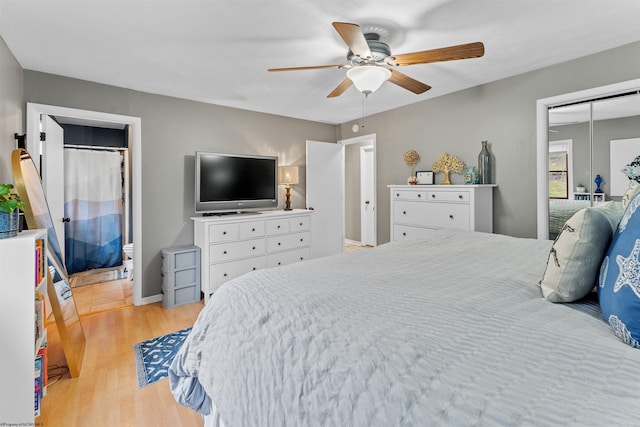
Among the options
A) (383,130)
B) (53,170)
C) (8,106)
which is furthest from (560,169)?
(53,170)

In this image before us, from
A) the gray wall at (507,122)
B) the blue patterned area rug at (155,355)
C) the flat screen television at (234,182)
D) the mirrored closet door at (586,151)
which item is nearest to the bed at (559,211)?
the mirrored closet door at (586,151)

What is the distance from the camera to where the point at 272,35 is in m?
2.24

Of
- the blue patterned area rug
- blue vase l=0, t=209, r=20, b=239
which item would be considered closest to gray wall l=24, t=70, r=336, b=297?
the blue patterned area rug

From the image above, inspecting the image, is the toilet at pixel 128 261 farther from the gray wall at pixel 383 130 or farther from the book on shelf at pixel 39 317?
the book on shelf at pixel 39 317

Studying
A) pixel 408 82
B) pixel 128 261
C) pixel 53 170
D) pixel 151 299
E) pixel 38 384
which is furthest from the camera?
pixel 128 261

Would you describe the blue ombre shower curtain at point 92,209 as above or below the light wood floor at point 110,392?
above

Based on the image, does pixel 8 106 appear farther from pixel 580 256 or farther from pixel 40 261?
pixel 580 256

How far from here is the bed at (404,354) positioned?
0.61 m

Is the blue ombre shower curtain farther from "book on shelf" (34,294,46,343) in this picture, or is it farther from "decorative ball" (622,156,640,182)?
"decorative ball" (622,156,640,182)

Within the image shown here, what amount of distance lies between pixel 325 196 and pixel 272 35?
2.93 meters

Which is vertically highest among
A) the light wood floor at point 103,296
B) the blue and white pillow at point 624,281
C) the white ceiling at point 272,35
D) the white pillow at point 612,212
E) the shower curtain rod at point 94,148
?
the white ceiling at point 272,35

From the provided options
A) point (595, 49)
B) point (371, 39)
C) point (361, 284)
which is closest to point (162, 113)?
point (371, 39)

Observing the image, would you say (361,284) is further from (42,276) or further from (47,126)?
(47,126)

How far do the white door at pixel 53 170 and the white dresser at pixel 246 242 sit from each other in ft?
4.39
